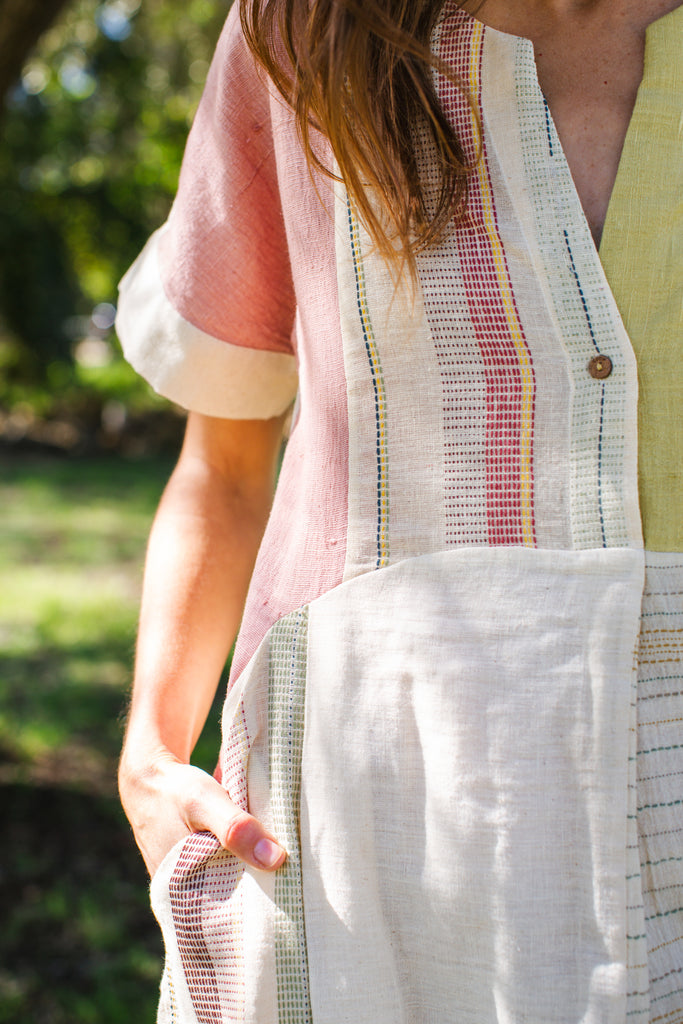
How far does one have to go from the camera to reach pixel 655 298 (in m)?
0.83

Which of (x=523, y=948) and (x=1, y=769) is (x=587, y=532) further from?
(x=1, y=769)

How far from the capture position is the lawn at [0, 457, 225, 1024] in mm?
3191

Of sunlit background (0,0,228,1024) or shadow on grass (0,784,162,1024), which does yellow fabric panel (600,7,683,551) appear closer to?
sunlit background (0,0,228,1024)

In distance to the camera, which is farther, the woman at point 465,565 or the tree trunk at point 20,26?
the tree trunk at point 20,26

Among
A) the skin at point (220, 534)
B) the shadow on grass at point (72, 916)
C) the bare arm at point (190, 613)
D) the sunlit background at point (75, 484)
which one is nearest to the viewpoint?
the skin at point (220, 534)

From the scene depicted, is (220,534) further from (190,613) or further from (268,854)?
(268,854)

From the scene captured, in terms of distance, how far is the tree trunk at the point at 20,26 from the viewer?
10.5ft

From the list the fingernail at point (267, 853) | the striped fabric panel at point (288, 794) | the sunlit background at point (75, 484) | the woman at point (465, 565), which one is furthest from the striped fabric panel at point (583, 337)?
the sunlit background at point (75, 484)

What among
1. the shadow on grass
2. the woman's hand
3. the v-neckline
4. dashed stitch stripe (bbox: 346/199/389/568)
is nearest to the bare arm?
the woman's hand

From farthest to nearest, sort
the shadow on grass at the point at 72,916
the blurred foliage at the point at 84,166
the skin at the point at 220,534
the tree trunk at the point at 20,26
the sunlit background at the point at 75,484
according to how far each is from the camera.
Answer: the blurred foliage at the point at 84,166 → the sunlit background at the point at 75,484 → the tree trunk at the point at 20,26 → the shadow on grass at the point at 72,916 → the skin at the point at 220,534

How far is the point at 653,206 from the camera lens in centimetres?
83

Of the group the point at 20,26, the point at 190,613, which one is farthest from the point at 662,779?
the point at 20,26

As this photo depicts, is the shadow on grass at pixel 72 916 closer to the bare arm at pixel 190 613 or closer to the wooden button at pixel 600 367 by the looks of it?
the bare arm at pixel 190 613

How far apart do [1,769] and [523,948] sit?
4078 mm
